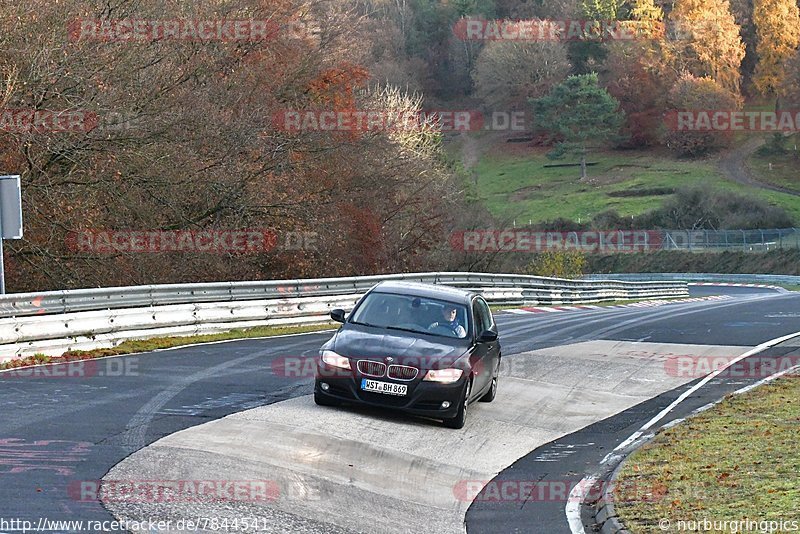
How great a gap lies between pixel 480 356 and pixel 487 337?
1.03ft

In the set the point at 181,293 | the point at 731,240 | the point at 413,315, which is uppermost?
the point at 413,315

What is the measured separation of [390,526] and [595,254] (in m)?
77.7

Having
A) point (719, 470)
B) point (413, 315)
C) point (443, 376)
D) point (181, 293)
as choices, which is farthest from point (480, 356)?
point (181, 293)

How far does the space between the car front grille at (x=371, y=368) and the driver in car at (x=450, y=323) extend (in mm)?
1330

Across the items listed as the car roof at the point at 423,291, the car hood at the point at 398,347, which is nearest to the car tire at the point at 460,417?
the car hood at the point at 398,347

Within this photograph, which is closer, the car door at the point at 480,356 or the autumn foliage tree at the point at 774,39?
the car door at the point at 480,356

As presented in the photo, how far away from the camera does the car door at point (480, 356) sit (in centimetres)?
1333

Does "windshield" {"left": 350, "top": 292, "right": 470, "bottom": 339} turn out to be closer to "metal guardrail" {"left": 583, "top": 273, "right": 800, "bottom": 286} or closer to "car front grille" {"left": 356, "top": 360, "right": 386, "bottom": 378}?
"car front grille" {"left": 356, "top": 360, "right": 386, "bottom": 378}

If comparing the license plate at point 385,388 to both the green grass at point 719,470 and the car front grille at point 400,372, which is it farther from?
the green grass at point 719,470

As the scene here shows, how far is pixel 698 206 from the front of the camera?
89062 millimetres

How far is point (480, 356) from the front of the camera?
13523mm

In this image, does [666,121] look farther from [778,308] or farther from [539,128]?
[778,308]

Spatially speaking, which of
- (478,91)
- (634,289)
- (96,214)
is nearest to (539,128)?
(478,91)

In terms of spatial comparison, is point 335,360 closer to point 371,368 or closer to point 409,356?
point 371,368
